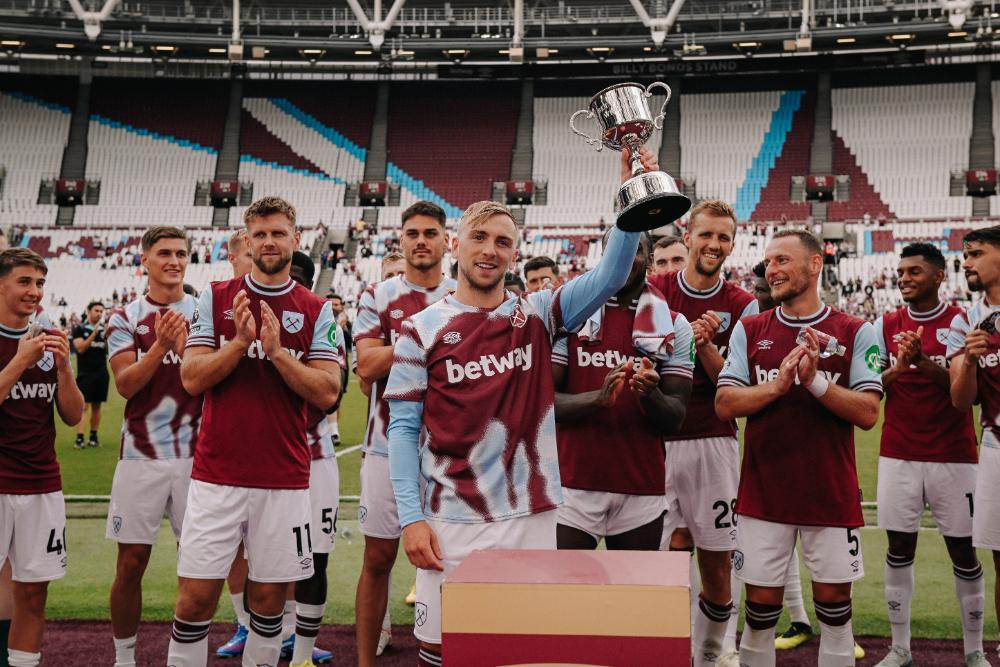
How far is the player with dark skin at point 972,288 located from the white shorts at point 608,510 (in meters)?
1.98

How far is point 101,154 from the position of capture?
45875mm

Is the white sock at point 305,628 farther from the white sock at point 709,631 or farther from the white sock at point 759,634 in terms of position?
the white sock at point 759,634

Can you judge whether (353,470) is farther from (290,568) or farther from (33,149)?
(33,149)

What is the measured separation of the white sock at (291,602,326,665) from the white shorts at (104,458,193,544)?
2.63 feet

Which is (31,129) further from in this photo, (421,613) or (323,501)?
(421,613)

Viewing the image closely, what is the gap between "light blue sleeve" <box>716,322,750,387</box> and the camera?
473 cm

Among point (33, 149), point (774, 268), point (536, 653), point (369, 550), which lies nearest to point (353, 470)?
point (369, 550)

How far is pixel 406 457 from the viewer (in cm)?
362

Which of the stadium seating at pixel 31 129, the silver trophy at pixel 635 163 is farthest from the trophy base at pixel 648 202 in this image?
the stadium seating at pixel 31 129

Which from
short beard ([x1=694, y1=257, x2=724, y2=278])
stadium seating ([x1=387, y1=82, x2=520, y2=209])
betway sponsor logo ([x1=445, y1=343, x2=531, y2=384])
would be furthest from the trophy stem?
stadium seating ([x1=387, y1=82, x2=520, y2=209])

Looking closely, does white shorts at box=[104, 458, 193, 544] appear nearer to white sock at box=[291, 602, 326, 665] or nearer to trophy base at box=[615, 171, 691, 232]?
white sock at box=[291, 602, 326, 665]

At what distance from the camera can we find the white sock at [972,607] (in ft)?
18.1

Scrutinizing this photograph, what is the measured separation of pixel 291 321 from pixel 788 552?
8.53 ft

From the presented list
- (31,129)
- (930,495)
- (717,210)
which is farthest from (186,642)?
(31,129)
